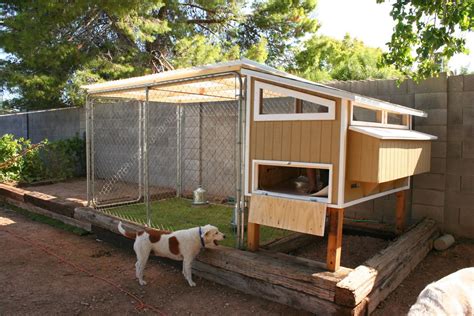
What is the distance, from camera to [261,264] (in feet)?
10.0

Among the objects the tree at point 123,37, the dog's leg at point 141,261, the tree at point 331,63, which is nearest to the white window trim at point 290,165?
the dog's leg at point 141,261

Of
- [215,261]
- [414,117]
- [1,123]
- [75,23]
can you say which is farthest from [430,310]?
[1,123]

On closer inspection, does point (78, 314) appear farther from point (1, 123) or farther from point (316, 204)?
point (1, 123)

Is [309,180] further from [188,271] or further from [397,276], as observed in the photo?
[188,271]

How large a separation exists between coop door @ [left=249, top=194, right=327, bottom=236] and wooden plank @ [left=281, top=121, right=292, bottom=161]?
0.36m

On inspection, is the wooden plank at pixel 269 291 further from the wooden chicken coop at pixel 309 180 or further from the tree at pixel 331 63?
the tree at pixel 331 63

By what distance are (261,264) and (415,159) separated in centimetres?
185

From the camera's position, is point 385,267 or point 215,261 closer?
point 385,267

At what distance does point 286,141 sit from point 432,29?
7.74 ft

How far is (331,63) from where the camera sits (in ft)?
44.7

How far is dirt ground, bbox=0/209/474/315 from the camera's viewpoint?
295 centimetres

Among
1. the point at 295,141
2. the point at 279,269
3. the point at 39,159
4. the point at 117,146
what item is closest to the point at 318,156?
the point at 295,141

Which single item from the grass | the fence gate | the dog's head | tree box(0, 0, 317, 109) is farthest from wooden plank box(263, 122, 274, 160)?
tree box(0, 0, 317, 109)

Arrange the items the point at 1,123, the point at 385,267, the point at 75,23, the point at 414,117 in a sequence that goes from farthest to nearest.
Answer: the point at 1,123 < the point at 75,23 < the point at 414,117 < the point at 385,267
